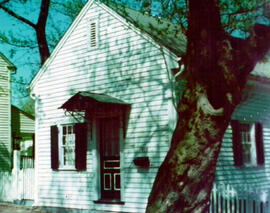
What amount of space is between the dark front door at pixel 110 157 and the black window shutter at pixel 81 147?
1.72 feet

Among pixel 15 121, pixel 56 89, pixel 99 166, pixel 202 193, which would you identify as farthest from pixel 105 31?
pixel 15 121

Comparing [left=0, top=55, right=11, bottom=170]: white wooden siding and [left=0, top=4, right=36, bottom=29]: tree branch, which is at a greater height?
[left=0, top=4, right=36, bottom=29]: tree branch

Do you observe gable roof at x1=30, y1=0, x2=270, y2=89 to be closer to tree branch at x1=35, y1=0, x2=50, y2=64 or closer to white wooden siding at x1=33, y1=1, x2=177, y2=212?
white wooden siding at x1=33, y1=1, x2=177, y2=212

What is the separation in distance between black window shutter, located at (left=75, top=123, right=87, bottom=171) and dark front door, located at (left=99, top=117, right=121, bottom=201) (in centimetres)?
52

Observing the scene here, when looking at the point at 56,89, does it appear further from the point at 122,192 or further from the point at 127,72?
the point at 122,192

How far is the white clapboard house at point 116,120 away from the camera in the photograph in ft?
39.0

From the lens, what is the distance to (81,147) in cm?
1341

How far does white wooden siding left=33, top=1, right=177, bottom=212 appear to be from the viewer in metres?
11.9

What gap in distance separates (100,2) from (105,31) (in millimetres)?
962

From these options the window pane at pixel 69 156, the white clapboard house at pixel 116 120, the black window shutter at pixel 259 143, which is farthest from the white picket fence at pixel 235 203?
the window pane at pixel 69 156

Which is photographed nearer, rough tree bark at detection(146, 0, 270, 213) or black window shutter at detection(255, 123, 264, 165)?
rough tree bark at detection(146, 0, 270, 213)

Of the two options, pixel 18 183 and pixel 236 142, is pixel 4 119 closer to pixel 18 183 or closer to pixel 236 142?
pixel 18 183

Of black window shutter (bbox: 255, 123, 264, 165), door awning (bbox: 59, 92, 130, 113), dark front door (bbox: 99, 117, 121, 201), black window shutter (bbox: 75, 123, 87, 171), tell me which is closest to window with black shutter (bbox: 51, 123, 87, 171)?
black window shutter (bbox: 75, 123, 87, 171)

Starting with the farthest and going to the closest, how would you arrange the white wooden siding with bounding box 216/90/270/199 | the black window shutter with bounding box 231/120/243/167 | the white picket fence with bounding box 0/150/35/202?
the white picket fence with bounding box 0/150/35/202
the black window shutter with bounding box 231/120/243/167
the white wooden siding with bounding box 216/90/270/199
